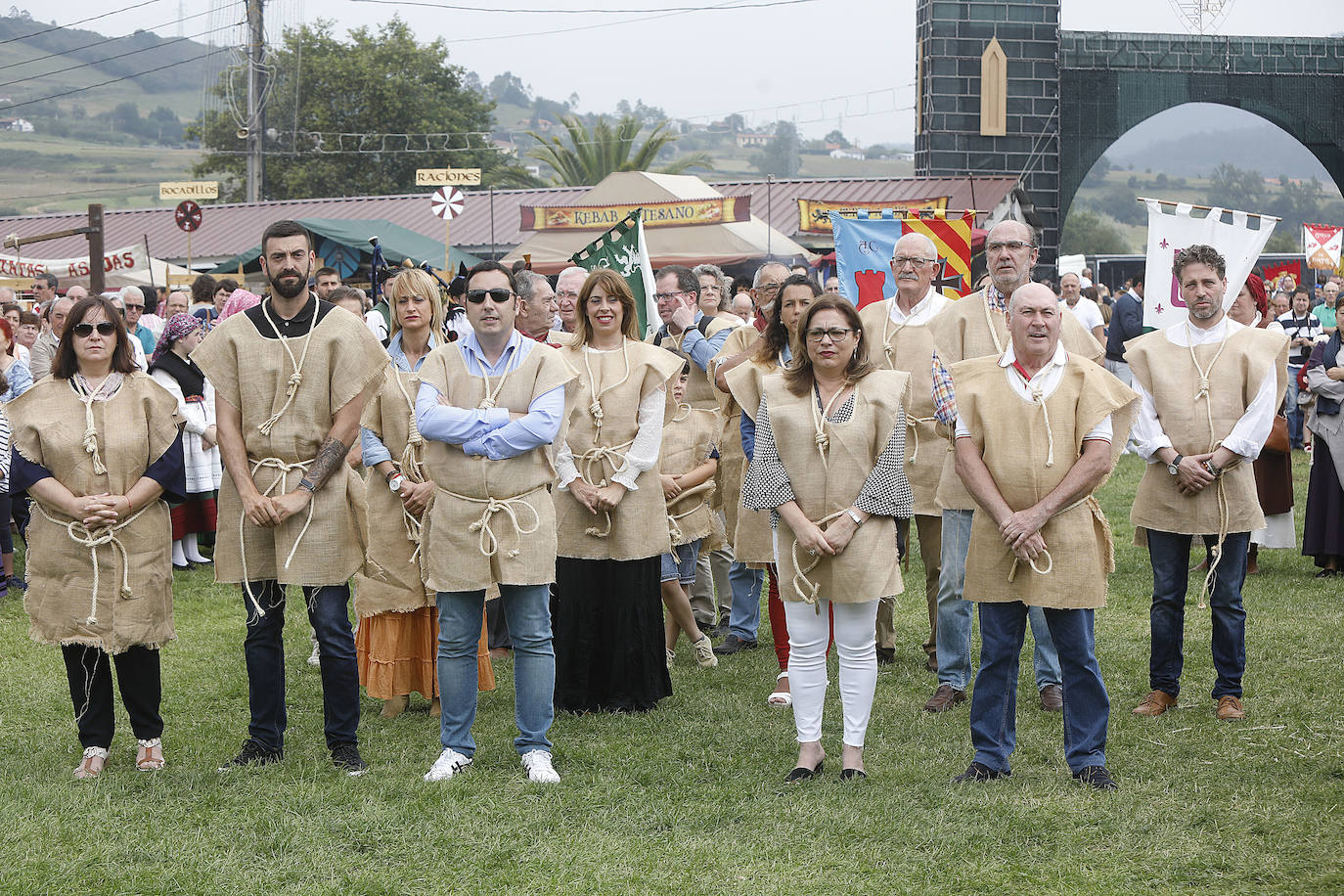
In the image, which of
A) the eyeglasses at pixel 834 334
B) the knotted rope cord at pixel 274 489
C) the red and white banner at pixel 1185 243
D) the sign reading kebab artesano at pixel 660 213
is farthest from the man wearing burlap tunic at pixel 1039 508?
the sign reading kebab artesano at pixel 660 213

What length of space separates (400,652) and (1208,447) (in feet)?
12.6

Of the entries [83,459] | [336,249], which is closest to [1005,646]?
[83,459]

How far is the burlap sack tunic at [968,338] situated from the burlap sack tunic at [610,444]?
1.29 metres

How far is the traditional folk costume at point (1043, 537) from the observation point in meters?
5.31

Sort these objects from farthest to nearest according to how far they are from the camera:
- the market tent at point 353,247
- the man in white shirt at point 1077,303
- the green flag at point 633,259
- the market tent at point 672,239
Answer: the market tent at point 672,239 → the market tent at point 353,247 → the man in white shirt at point 1077,303 → the green flag at point 633,259

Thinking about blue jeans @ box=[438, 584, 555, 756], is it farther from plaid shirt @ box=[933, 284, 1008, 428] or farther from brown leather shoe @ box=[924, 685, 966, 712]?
brown leather shoe @ box=[924, 685, 966, 712]

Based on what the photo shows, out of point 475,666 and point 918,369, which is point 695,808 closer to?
point 475,666

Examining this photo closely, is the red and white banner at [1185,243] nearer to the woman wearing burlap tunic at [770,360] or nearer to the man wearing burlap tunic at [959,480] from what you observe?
the man wearing burlap tunic at [959,480]

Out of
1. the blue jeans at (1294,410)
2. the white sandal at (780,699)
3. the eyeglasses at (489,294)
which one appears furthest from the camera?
the blue jeans at (1294,410)

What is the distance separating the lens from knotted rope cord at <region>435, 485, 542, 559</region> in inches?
219

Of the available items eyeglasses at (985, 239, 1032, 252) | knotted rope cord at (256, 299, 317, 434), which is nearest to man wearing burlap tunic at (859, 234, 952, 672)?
eyeglasses at (985, 239, 1032, 252)

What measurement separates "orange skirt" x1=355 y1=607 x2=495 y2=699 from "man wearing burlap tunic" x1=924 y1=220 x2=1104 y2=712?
222 centimetres

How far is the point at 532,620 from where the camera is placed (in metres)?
5.74

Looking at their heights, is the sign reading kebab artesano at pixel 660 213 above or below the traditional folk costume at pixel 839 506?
above
